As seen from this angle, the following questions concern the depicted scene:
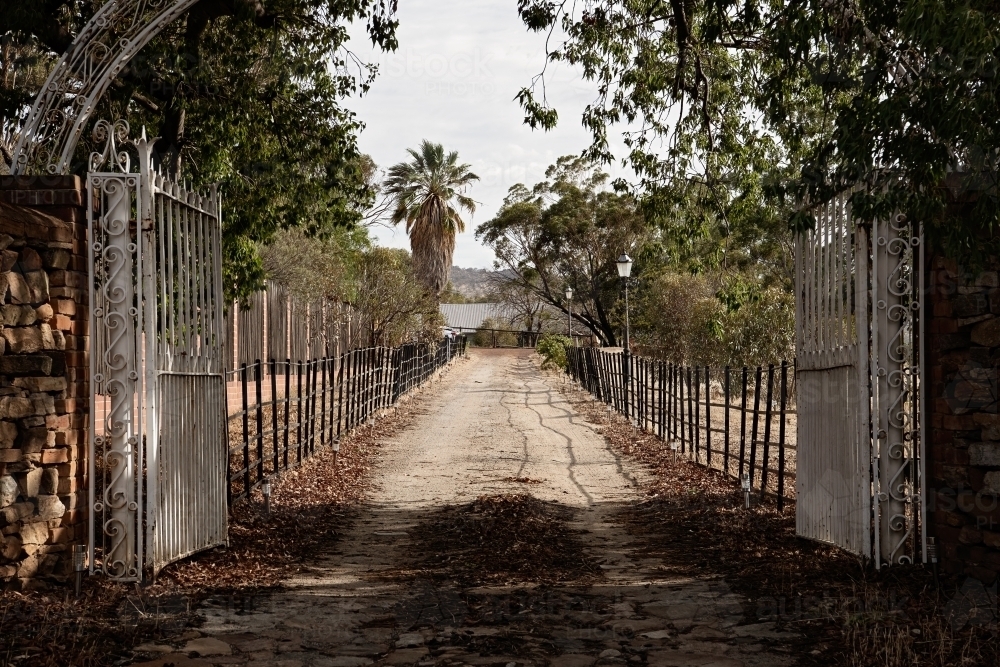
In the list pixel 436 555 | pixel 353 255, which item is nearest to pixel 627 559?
pixel 436 555

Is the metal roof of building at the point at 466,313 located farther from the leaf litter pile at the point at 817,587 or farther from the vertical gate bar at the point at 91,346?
the vertical gate bar at the point at 91,346

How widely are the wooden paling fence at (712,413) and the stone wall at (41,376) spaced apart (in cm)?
623

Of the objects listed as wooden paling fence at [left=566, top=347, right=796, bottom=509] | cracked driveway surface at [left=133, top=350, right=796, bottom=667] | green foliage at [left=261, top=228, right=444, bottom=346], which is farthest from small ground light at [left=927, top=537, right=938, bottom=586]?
green foliage at [left=261, top=228, right=444, bottom=346]

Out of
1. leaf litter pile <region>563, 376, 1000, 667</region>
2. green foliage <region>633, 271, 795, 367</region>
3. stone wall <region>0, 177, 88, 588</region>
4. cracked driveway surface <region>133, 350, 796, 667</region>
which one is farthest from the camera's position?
green foliage <region>633, 271, 795, 367</region>

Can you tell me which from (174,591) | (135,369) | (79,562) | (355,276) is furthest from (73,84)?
(355,276)

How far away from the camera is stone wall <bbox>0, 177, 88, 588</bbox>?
6340 millimetres

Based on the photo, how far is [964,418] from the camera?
6.62m

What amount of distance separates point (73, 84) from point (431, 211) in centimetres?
3739

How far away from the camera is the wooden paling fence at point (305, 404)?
10766 mm

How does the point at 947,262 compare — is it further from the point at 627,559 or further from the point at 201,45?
the point at 201,45

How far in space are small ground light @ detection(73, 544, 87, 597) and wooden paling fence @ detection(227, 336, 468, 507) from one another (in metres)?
2.49

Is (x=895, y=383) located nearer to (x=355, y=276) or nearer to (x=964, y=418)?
(x=964, y=418)

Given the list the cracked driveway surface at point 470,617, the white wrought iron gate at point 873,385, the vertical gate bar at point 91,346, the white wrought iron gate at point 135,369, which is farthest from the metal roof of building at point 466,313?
the vertical gate bar at point 91,346

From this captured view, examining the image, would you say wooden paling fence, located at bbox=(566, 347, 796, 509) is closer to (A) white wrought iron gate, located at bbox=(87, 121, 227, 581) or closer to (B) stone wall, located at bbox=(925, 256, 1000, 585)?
(B) stone wall, located at bbox=(925, 256, 1000, 585)
